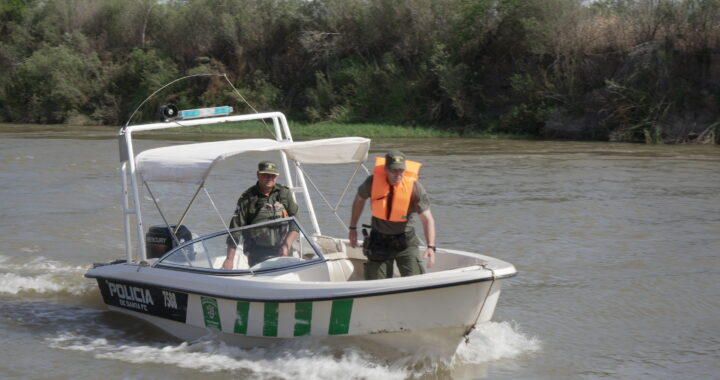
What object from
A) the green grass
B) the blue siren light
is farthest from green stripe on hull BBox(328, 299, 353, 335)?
the green grass

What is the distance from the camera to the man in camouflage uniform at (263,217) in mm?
7316

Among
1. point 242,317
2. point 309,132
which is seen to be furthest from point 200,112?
point 309,132

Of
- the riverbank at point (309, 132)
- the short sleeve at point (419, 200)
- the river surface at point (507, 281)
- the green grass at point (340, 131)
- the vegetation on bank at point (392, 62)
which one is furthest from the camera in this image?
the green grass at point (340, 131)

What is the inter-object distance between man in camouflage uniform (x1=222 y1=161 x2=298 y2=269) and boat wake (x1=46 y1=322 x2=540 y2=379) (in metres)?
0.76

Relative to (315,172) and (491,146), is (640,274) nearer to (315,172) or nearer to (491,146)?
(315,172)

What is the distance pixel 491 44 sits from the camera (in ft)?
106

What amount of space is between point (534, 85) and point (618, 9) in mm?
4034

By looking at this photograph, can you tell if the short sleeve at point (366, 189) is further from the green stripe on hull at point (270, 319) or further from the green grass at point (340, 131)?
the green grass at point (340, 131)

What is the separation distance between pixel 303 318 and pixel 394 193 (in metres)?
1.19

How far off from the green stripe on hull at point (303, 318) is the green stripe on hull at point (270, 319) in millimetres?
175

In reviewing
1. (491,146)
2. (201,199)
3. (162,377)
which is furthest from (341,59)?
(162,377)

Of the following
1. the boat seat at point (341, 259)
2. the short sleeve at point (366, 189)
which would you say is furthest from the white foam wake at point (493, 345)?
the short sleeve at point (366, 189)

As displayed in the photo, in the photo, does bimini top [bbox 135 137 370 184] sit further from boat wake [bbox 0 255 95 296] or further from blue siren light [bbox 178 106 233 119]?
boat wake [bbox 0 255 95 296]

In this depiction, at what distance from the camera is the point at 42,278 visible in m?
10.3
